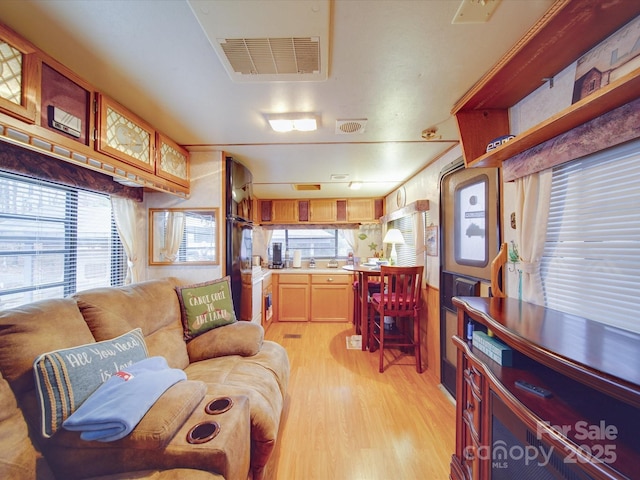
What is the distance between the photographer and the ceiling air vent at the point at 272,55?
97cm

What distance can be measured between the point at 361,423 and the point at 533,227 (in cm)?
179

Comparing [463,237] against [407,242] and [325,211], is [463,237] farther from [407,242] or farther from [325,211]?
[325,211]

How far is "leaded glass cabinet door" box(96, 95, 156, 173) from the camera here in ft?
4.37

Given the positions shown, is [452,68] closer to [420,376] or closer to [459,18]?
[459,18]

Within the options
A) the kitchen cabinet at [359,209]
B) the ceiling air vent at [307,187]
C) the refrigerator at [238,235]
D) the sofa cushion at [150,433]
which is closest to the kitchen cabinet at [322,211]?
the kitchen cabinet at [359,209]

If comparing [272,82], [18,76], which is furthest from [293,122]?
[18,76]

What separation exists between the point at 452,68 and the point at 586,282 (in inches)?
46.9

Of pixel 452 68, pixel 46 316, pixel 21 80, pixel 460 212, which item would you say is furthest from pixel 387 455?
pixel 21 80

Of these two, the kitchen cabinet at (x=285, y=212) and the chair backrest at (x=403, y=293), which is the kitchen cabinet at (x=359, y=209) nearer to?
the kitchen cabinet at (x=285, y=212)

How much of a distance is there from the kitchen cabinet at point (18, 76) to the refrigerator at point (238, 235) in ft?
4.24

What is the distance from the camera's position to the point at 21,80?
96cm

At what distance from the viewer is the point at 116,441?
81 centimetres

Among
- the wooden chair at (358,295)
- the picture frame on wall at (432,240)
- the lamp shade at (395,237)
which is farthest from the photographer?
the lamp shade at (395,237)

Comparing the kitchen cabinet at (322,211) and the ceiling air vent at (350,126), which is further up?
the ceiling air vent at (350,126)
